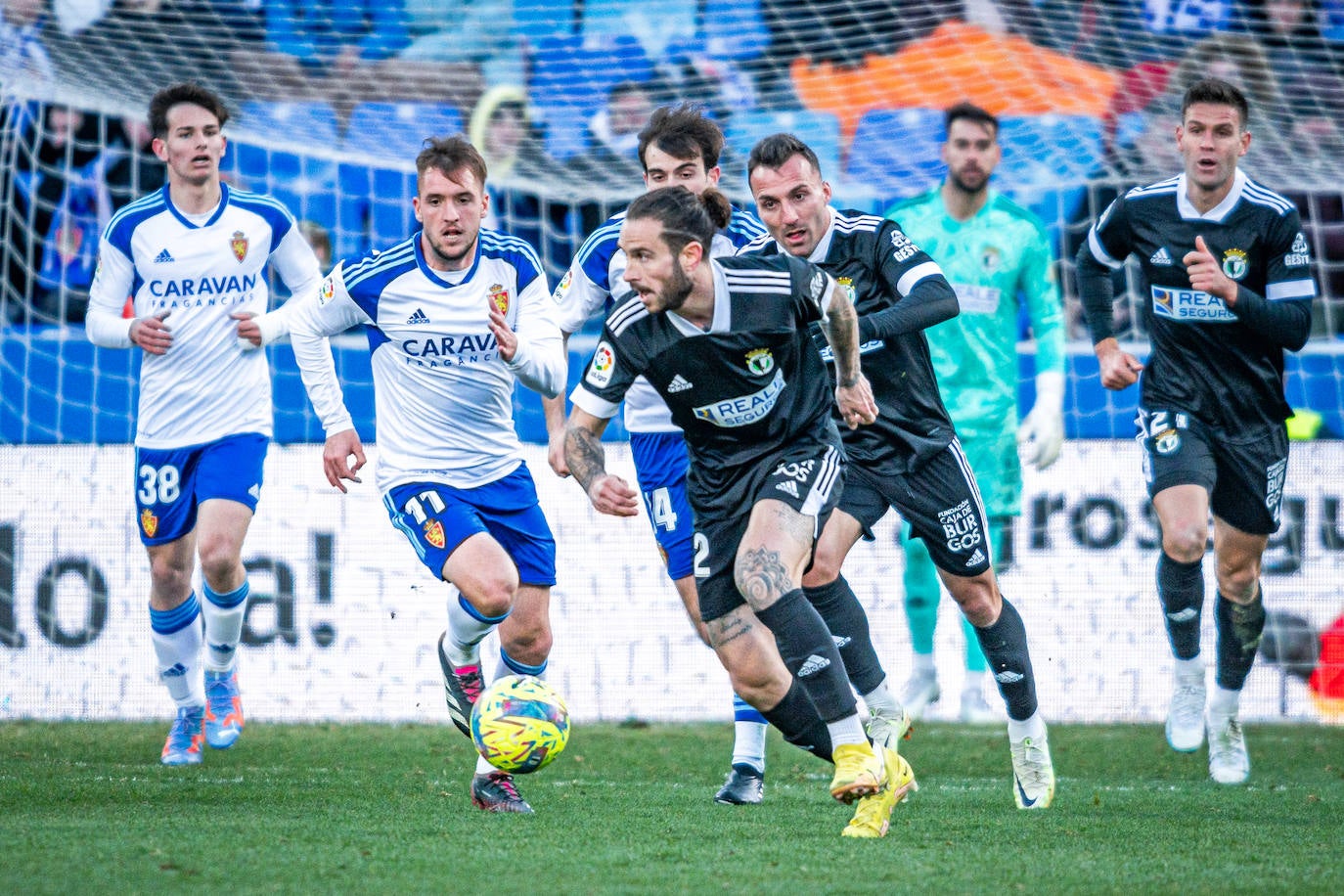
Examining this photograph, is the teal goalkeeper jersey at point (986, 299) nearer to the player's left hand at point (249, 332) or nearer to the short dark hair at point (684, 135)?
the short dark hair at point (684, 135)

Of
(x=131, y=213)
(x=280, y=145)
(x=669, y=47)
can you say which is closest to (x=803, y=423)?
(x=131, y=213)

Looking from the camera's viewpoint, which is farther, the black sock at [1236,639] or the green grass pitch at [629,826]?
the black sock at [1236,639]

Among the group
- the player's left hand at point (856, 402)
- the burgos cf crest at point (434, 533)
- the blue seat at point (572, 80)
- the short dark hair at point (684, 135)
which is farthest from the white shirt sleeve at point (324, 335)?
the blue seat at point (572, 80)

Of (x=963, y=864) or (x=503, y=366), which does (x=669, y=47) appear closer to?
(x=503, y=366)

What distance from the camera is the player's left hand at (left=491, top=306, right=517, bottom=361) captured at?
545 cm

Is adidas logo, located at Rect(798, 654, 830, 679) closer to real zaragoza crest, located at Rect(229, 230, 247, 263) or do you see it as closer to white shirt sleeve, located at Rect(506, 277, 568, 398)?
white shirt sleeve, located at Rect(506, 277, 568, 398)

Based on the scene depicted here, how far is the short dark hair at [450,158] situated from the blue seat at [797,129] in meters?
6.21

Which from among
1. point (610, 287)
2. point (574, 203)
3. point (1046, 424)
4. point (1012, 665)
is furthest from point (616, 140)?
point (1012, 665)

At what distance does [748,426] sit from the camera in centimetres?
529

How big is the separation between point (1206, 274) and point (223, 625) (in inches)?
177

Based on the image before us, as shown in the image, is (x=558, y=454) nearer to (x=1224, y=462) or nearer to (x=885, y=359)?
(x=885, y=359)

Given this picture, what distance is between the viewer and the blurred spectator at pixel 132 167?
11.9 m

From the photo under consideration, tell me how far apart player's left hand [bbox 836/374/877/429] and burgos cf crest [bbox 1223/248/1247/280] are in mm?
2415

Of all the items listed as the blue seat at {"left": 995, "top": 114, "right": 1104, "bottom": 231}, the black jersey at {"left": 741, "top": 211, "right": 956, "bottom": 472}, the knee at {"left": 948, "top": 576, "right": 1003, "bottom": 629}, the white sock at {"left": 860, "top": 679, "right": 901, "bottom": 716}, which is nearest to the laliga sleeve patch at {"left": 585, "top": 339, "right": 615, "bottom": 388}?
the black jersey at {"left": 741, "top": 211, "right": 956, "bottom": 472}
